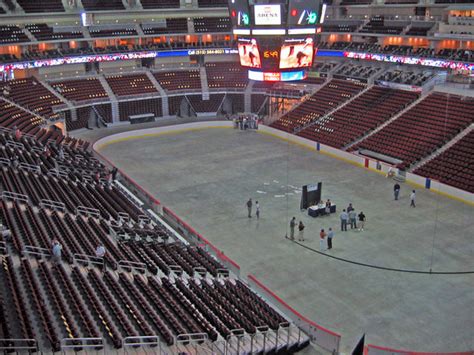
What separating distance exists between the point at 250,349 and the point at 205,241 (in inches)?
407

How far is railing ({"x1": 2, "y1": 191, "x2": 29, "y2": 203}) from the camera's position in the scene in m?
23.5

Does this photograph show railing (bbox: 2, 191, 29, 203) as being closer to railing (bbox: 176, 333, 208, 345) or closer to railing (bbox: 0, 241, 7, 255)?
railing (bbox: 0, 241, 7, 255)

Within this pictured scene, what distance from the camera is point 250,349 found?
52.7 feet

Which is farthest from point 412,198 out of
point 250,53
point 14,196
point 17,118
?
point 17,118

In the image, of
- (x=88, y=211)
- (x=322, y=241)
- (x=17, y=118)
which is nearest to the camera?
(x=322, y=241)

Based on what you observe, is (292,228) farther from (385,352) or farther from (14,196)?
(14,196)

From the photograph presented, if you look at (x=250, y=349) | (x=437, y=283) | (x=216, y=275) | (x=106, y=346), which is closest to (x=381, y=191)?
(x=437, y=283)

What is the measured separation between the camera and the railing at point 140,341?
14.5 meters

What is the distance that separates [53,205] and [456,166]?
86.5 feet

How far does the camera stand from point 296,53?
34.2 metres

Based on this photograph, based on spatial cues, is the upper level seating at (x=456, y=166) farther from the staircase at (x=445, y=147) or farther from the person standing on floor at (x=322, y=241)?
the person standing on floor at (x=322, y=241)

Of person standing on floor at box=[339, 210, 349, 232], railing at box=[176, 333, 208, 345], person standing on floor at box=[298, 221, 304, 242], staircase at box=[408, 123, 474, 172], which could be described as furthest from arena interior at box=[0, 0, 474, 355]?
person standing on floor at box=[339, 210, 349, 232]

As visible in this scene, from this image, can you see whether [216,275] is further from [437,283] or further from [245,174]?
[245,174]

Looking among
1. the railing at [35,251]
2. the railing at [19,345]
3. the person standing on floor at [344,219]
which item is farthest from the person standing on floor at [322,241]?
the railing at [19,345]
